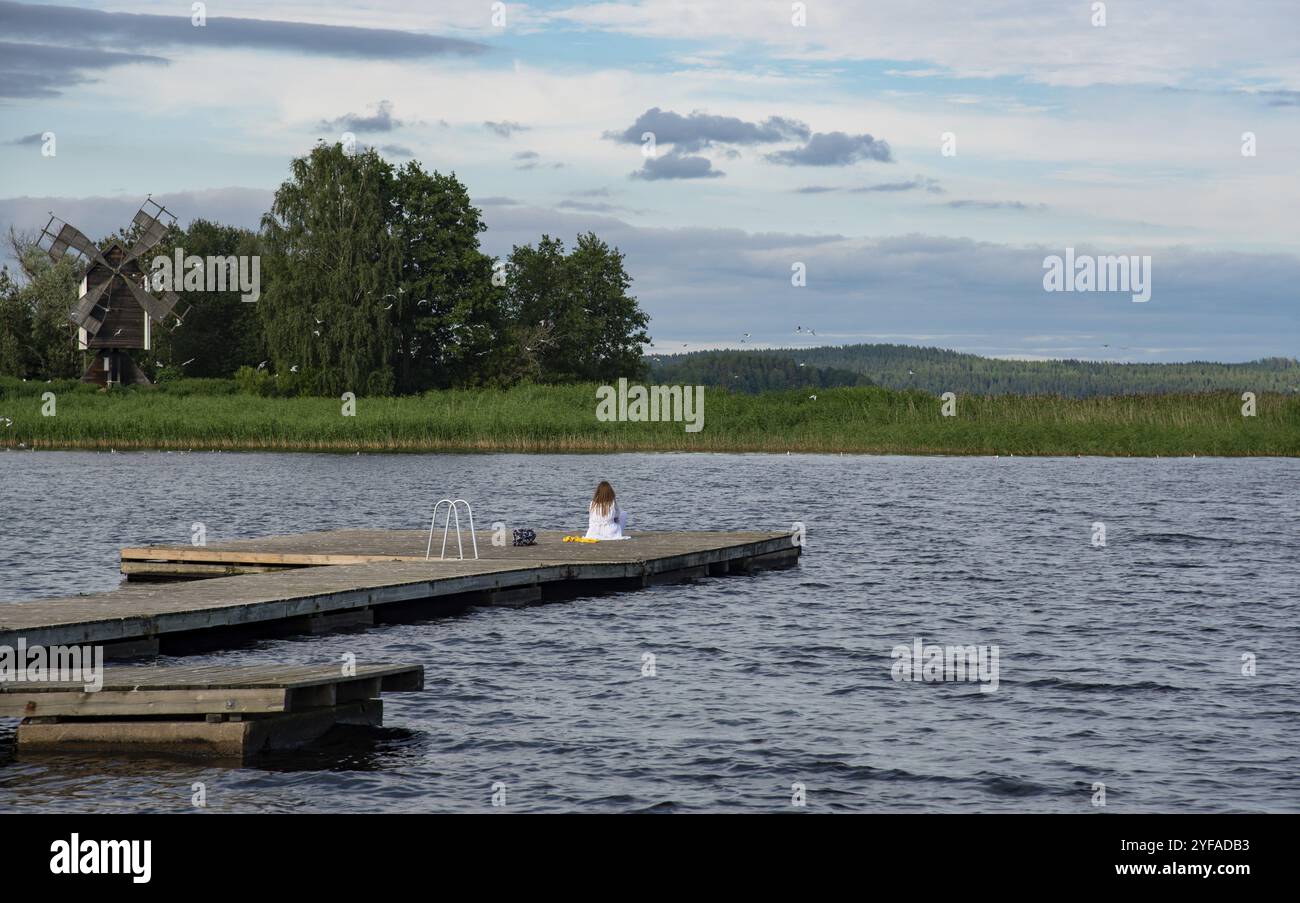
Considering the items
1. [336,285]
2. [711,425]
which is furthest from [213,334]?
[711,425]

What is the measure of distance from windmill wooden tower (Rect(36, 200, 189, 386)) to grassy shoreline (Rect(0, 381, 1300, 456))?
7.95 metres

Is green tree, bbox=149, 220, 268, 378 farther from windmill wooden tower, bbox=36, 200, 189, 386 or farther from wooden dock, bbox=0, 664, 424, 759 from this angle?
wooden dock, bbox=0, 664, 424, 759

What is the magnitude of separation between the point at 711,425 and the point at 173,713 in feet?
202

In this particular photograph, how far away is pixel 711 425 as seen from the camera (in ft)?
248

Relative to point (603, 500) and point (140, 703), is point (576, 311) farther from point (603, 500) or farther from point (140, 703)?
point (140, 703)

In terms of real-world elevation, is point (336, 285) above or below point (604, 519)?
above

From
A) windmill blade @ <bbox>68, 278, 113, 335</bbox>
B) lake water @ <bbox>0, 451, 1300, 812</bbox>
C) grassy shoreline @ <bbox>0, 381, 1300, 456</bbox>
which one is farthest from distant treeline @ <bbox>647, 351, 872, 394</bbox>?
lake water @ <bbox>0, 451, 1300, 812</bbox>

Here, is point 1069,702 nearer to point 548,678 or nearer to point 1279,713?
point 1279,713

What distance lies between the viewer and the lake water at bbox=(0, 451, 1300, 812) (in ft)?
45.5

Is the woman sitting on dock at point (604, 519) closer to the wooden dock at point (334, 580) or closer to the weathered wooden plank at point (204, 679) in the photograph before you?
the wooden dock at point (334, 580)

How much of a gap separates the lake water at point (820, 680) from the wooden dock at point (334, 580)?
53 centimetres
